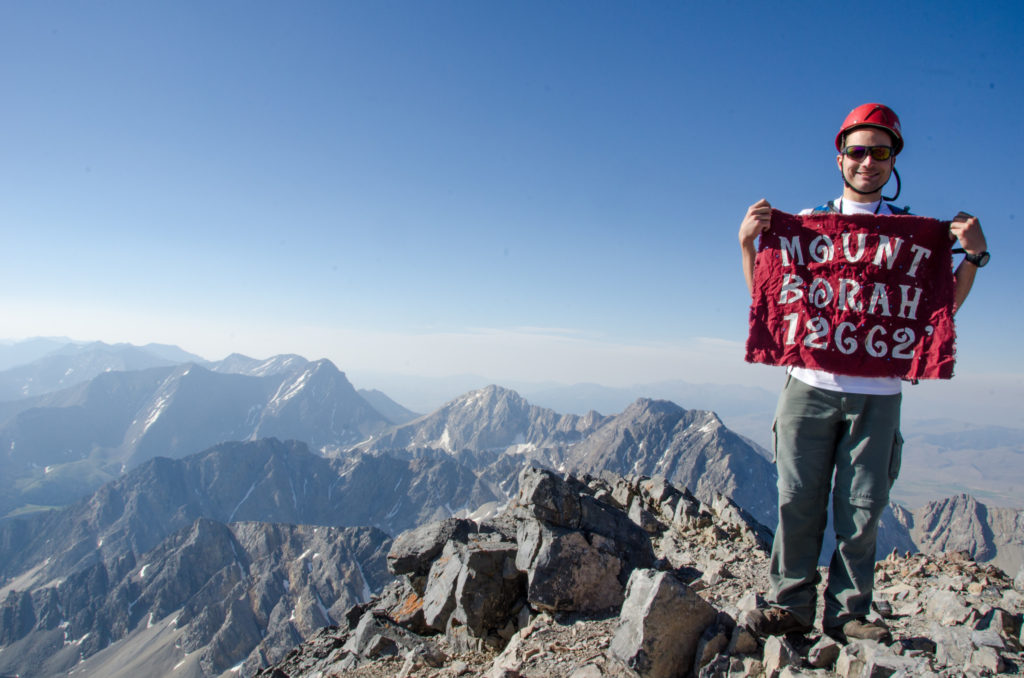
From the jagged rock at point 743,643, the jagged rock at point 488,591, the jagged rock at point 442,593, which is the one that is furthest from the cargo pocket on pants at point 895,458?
the jagged rock at point 442,593

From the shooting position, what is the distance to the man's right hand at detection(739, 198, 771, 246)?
19.2 ft

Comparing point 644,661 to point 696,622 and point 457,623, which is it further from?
point 457,623

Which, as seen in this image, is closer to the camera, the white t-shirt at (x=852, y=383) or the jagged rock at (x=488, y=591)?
the white t-shirt at (x=852, y=383)

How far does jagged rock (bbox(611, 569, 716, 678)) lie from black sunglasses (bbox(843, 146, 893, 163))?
17.7 ft

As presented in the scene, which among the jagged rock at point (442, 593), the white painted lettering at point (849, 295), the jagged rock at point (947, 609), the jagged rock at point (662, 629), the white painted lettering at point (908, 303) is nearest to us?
the white painted lettering at point (908, 303)

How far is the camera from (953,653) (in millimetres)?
5211

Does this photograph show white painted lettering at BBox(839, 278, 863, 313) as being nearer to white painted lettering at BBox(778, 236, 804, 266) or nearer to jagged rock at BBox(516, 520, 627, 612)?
white painted lettering at BBox(778, 236, 804, 266)

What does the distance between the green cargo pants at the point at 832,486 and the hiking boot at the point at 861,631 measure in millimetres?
76

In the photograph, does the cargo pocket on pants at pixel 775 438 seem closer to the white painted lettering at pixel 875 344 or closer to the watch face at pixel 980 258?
the white painted lettering at pixel 875 344

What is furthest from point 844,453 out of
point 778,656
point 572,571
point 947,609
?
point 572,571

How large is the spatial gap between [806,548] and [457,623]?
7561mm

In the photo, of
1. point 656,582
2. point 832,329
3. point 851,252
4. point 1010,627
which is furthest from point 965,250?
point 656,582

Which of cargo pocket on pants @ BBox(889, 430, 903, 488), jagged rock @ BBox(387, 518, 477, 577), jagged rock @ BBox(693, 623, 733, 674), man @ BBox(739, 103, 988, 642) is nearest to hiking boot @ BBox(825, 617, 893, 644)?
man @ BBox(739, 103, 988, 642)

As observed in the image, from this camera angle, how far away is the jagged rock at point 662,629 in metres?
5.82
